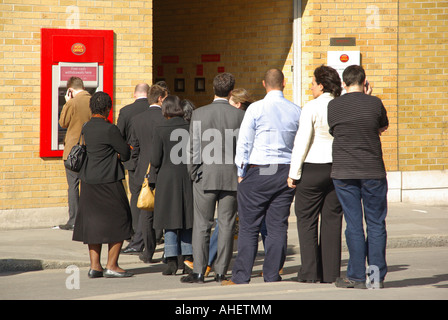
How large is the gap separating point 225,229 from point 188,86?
7.78 metres

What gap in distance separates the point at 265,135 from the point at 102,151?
1.74 meters

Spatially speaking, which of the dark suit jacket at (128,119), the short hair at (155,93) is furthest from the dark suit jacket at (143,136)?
the dark suit jacket at (128,119)

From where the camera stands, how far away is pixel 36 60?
10898mm

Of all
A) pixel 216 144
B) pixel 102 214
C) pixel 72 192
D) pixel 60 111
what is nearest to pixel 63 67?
pixel 60 111

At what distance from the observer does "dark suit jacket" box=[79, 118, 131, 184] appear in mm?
7715

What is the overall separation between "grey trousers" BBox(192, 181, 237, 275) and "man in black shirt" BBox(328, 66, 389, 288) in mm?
1202

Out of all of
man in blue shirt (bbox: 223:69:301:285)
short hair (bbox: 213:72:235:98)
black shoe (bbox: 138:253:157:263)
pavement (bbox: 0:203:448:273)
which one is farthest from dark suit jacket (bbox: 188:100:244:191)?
pavement (bbox: 0:203:448:273)

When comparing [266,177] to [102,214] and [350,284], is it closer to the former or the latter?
[350,284]

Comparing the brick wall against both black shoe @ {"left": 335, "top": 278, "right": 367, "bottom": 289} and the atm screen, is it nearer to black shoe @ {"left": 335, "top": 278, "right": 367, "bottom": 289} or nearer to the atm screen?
the atm screen

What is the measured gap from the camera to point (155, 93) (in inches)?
349

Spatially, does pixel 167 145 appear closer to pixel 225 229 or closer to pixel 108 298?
pixel 225 229

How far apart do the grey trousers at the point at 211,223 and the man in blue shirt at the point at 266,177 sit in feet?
0.68

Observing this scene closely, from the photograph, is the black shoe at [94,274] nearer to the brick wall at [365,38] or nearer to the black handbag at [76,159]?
the black handbag at [76,159]

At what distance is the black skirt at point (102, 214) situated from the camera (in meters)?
7.71
